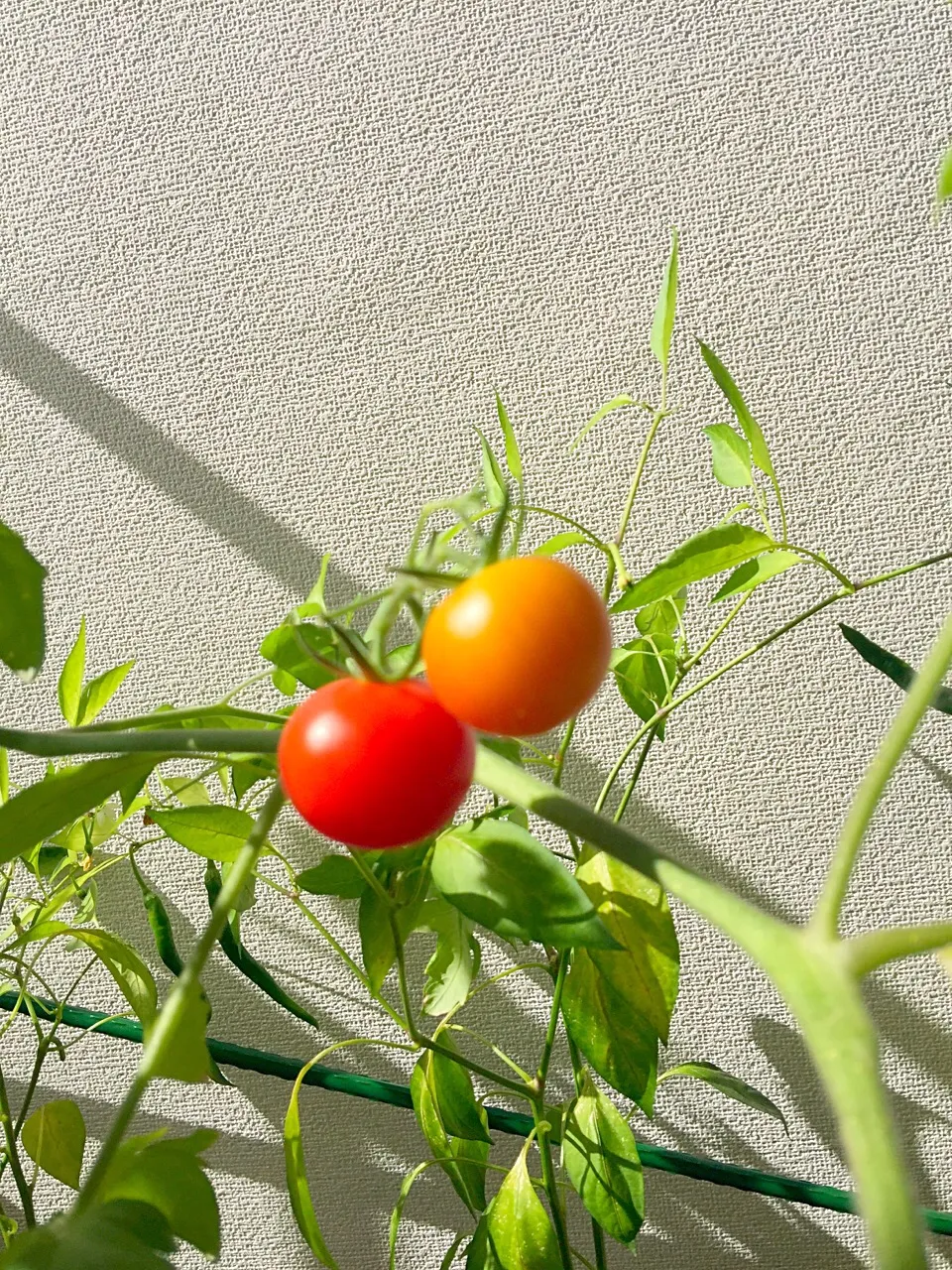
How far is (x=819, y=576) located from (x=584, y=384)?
0.66 ft

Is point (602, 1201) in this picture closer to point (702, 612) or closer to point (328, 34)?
point (702, 612)

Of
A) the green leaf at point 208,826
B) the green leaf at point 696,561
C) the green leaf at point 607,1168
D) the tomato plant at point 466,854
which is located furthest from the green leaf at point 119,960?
the green leaf at point 696,561

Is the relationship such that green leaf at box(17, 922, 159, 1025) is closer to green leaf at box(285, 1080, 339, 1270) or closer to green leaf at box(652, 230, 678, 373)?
green leaf at box(285, 1080, 339, 1270)

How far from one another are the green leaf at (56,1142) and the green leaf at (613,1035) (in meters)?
0.35

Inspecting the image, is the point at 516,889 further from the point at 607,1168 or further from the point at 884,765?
the point at 607,1168

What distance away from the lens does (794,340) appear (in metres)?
0.66

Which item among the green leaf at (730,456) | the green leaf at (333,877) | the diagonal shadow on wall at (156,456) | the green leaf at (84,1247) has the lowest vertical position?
the green leaf at (84,1247)

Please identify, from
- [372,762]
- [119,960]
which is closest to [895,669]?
[372,762]

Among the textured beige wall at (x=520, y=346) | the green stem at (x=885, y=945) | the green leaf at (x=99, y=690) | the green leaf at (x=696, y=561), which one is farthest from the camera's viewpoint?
the textured beige wall at (x=520, y=346)

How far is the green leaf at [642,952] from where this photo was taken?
1.29ft

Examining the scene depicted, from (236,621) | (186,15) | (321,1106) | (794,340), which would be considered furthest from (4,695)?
(794,340)

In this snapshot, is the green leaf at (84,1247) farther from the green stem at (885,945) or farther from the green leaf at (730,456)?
the green leaf at (730,456)

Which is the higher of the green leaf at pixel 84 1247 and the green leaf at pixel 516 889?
the green leaf at pixel 516 889

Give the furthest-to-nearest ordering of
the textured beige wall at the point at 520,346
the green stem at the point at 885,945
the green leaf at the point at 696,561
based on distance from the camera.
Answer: the textured beige wall at the point at 520,346, the green leaf at the point at 696,561, the green stem at the point at 885,945
